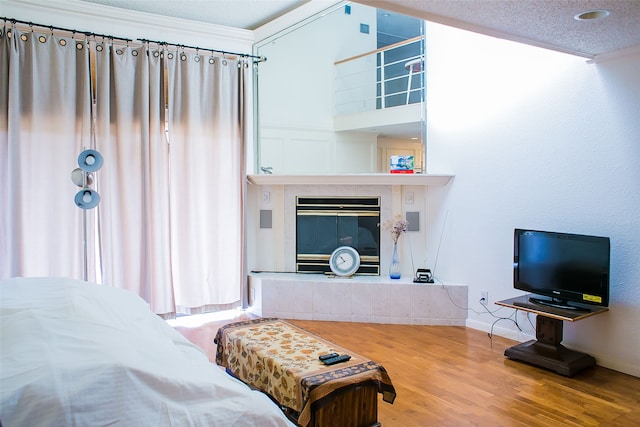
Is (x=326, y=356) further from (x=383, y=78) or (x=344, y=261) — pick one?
(x=383, y=78)

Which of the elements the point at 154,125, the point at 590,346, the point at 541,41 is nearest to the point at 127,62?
the point at 154,125

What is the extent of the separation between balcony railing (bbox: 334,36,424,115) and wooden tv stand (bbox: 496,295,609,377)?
92.2 inches

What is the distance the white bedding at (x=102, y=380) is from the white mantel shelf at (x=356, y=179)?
10.5ft

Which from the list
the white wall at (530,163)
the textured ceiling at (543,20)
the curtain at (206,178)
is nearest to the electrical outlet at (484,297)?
the white wall at (530,163)

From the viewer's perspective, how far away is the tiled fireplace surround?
4.55 metres

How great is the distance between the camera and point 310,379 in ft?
7.48

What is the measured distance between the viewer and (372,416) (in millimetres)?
2449

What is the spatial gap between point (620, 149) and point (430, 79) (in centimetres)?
195

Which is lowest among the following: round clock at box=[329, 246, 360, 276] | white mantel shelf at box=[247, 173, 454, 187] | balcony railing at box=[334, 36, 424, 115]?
A: round clock at box=[329, 246, 360, 276]

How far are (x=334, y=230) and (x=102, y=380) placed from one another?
3.88m

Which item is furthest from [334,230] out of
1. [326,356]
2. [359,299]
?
[326,356]

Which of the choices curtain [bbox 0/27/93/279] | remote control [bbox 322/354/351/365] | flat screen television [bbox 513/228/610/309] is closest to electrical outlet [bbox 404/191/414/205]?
flat screen television [bbox 513/228/610/309]

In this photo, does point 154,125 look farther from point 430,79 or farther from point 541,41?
point 541,41

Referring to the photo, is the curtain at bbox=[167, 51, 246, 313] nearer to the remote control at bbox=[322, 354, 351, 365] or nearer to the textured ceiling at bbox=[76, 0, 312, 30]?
the textured ceiling at bbox=[76, 0, 312, 30]
